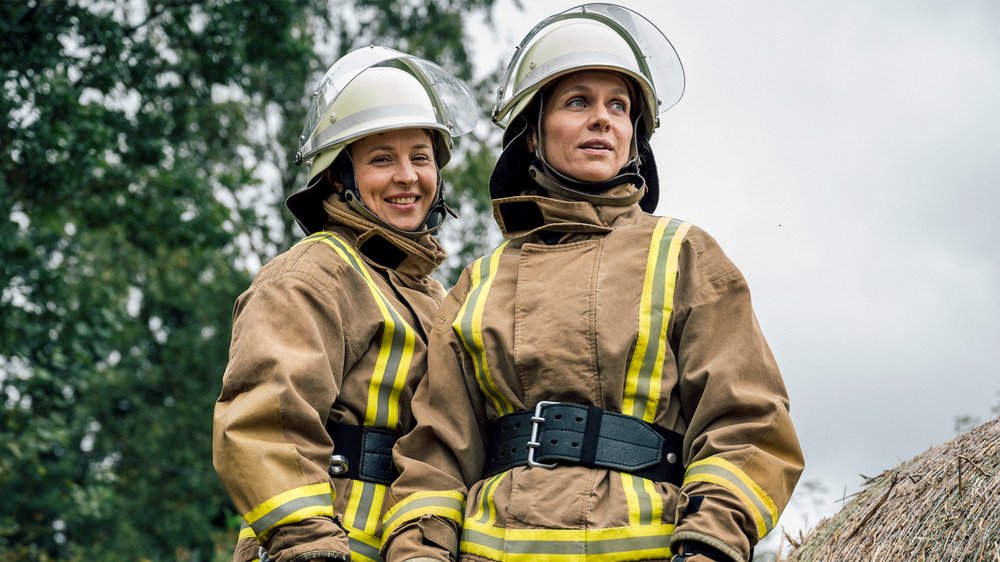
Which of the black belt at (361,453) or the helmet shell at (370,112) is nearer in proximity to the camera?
the black belt at (361,453)

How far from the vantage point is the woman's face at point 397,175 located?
5004 millimetres

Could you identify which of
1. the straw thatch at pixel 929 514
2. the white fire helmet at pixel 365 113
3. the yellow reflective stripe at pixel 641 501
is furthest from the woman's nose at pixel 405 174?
the straw thatch at pixel 929 514

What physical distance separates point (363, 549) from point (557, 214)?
135 centimetres

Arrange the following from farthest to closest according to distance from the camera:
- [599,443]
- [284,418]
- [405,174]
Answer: [405,174]
[284,418]
[599,443]

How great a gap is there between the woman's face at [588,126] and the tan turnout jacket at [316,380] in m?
0.81

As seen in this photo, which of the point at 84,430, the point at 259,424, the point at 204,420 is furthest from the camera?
the point at 84,430

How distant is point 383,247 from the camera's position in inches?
193

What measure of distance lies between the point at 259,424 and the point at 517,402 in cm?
86

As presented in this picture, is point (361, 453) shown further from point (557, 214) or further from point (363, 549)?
point (557, 214)

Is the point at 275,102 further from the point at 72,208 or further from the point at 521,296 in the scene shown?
the point at 521,296

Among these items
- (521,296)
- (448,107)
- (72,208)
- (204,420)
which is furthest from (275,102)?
(521,296)

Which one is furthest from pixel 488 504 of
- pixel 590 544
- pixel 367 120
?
pixel 367 120

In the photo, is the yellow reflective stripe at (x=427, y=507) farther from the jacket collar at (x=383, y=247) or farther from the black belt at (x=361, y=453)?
the jacket collar at (x=383, y=247)

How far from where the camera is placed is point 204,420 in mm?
26625
